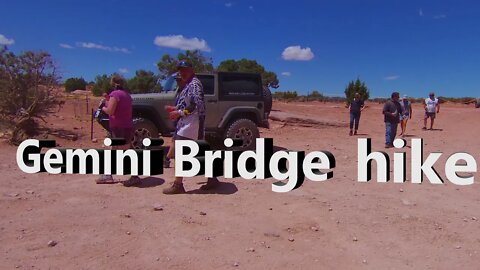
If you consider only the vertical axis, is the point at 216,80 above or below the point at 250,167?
above

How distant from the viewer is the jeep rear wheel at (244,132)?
9.36 metres

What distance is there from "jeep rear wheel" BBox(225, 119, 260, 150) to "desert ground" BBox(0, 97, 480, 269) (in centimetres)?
273

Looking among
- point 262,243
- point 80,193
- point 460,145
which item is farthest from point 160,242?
point 460,145

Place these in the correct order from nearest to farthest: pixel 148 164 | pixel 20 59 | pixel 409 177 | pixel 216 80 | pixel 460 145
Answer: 1. pixel 148 164
2. pixel 409 177
3. pixel 216 80
4. pixel 20 59
5. pixel 460 145

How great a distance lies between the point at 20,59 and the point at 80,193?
674 centimetres

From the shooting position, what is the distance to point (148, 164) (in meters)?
6.36

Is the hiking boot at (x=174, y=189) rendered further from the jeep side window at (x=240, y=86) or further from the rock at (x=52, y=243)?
the jeep side window at (x=240, y=86)

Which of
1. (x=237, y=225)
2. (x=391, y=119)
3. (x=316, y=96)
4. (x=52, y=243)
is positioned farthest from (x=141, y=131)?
(x=316, y=96)

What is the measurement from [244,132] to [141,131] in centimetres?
211

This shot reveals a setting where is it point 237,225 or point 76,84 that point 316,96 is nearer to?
point 76,84

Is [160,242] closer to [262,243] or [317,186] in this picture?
[262,243]

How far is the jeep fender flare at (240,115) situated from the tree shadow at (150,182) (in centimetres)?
290

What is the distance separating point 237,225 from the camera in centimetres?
462

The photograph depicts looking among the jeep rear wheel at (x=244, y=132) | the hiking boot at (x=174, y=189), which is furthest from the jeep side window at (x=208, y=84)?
the hiking boot at (x=174, y=189)
